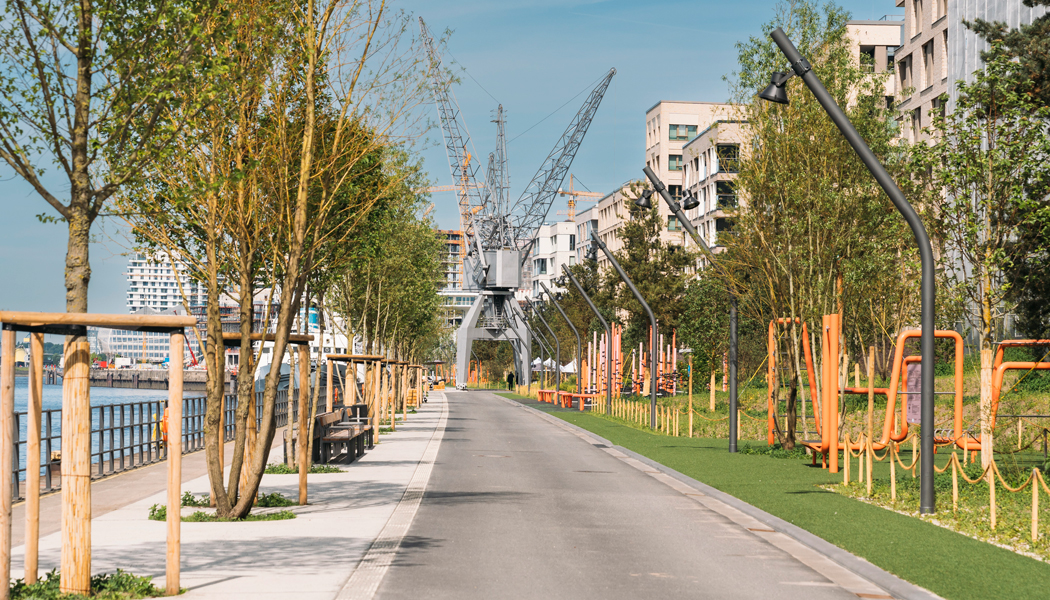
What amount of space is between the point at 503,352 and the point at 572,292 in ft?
186

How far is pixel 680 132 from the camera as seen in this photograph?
→ 10875 centimetres

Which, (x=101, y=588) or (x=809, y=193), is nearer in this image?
(x=101, y=588)

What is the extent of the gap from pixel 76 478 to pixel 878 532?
26.5ft

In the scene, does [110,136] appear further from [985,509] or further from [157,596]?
[985,509]

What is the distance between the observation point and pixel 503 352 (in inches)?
5507

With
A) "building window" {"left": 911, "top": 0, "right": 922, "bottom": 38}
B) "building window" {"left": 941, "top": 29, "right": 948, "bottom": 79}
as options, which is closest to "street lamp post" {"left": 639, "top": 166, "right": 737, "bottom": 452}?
"building window" {"left": 941, "top": 29, "right": 948, "bottom": 79}

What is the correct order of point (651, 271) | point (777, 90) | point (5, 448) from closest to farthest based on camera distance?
1. point (5, 448)
2. point (777, 90)
3. point (651, 271)

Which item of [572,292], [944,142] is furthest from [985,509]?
[572,292]

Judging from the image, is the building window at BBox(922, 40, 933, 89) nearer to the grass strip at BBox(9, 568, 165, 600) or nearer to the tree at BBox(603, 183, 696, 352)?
the tree at BBox(603, 183, 696, 352)

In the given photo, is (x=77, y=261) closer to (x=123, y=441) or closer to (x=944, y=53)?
(x=123, y=441)

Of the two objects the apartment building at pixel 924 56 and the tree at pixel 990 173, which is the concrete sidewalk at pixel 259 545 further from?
the apartment building at pixel 924 56

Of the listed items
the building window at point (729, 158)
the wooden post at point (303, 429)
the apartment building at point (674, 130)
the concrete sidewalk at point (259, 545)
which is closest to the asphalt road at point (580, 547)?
the concrete sidewalk at point (259, 545)

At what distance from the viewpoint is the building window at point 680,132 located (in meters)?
109

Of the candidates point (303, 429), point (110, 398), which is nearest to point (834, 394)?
point (303, 429)
